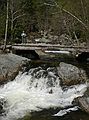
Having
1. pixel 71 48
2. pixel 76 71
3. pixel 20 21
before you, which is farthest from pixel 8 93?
pixel 20 21

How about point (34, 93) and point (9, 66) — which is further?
point (9, 66)

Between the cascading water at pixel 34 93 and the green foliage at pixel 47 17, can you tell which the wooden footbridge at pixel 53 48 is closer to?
the green foliage at pixel 47 17

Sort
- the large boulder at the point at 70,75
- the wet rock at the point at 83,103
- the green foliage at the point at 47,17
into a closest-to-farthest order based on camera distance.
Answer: the wet rock at the point at 83,103 → the large boulder at the point at 70,75 → the green foliage at the point at 47,17

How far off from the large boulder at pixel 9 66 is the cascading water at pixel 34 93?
1.25ft

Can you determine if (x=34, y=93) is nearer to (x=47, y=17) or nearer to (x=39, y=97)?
(x=39, y=97)

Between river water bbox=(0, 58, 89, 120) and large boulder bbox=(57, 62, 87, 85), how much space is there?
1.02ft

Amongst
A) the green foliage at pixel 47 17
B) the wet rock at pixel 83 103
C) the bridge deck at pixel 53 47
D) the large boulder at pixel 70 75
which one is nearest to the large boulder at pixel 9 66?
the large boulder at pixel 70 75

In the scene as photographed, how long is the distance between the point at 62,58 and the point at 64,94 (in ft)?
25.2

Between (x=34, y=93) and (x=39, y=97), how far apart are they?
80 centimetres

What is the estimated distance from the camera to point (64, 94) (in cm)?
1650

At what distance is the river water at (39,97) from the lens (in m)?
13.6

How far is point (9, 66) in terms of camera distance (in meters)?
18.3

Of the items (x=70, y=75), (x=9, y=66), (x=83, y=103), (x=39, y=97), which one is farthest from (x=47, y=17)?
(x=83, y=103)

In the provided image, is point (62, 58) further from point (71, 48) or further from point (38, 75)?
point (38, 75)
